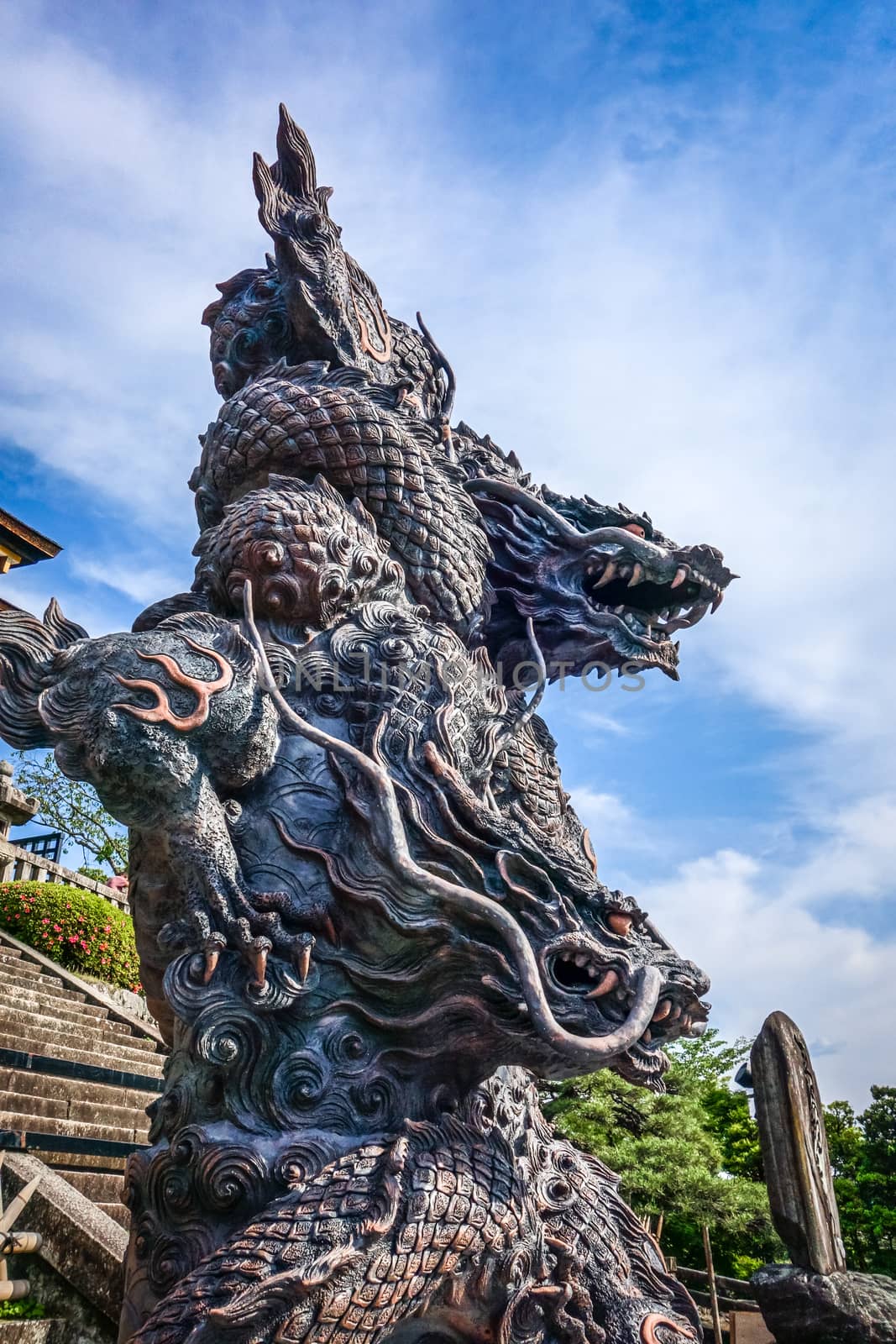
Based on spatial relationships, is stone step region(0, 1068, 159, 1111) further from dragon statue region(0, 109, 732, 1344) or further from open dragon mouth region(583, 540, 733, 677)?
open dragon mouth region(583, 540, 733, 677)

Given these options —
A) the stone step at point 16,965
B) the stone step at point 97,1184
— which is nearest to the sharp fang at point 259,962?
the stone step at point 97,1184

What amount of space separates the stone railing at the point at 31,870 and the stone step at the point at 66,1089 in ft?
25.7

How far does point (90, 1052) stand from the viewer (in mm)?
7664

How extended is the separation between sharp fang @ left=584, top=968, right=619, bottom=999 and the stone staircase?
3.02m

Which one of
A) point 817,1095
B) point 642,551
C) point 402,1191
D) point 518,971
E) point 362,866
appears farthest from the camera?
point 642,551

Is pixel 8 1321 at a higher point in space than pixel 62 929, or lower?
lower

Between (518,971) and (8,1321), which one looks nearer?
(518,971)

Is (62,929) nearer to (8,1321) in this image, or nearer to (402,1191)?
(8,1321)

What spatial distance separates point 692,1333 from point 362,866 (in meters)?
1.90

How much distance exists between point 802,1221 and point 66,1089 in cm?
445

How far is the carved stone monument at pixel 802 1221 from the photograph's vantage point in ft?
10.5

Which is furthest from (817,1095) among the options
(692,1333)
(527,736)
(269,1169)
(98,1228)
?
(98,1228)

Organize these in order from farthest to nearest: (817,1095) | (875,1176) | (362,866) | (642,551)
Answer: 1. (875,1176)
2. (642,551)
3. (817,1095)
4. (362,866)

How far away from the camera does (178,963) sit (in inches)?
120
